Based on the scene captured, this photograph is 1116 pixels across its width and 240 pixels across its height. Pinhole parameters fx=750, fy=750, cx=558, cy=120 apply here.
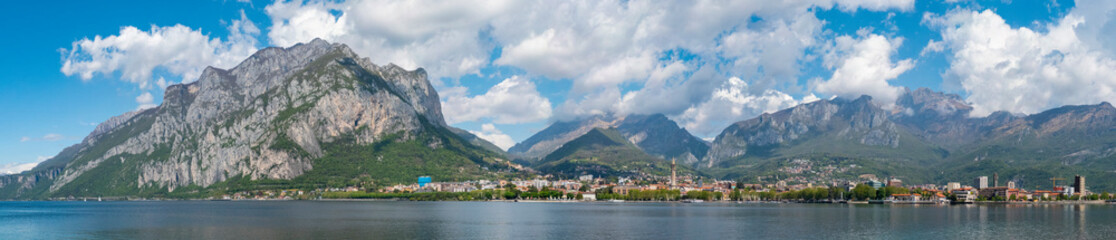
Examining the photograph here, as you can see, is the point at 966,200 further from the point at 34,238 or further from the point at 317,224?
the point at 34,238

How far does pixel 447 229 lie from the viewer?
77.1m

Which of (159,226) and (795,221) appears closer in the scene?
(159,226)

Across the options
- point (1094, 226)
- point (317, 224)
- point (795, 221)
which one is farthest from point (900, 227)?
point (317, 224)

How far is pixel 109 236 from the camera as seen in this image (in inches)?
2766

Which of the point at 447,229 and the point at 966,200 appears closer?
the point at 447,229

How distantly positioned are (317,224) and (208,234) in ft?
51.2

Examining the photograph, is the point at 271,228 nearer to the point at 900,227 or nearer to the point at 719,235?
the point at 719,235

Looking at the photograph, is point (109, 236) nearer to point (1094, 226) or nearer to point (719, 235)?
point (719, 235)

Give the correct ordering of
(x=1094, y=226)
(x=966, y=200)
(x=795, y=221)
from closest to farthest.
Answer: (x=1094, y=226), (x=795, y=221), (x=966, y=200)

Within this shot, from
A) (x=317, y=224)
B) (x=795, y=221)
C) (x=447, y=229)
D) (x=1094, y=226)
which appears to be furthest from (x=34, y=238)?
(x=1094, y=226)

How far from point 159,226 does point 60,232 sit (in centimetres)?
928

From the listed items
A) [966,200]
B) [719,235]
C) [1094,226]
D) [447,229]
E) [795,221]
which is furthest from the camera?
[966,200]

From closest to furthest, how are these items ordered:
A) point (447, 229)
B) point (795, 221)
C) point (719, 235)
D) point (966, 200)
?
point (719, 235) → point (447, 229) → point (795, 221) → point (966, 200)

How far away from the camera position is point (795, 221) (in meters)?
92.2
